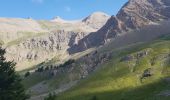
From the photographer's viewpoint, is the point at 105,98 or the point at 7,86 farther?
the point at 105,98

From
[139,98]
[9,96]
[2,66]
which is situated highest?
[2,66]

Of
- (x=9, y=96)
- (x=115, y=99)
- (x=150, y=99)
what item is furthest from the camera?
(x=115, y=99)

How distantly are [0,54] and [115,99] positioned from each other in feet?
483

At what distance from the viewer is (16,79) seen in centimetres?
4753

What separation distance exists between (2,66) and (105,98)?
153510 mm

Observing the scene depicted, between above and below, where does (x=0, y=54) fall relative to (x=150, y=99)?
above

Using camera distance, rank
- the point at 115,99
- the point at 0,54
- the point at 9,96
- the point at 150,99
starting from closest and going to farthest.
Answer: the point at 9,96, the point at 0,54, the point at 150,99, the point at 115,99

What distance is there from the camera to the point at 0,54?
4888 centimetres

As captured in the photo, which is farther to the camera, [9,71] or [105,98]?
[105,98]

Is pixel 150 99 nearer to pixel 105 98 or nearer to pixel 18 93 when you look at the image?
pixel 105 98

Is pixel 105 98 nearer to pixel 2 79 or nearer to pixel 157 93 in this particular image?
pixel 157 93

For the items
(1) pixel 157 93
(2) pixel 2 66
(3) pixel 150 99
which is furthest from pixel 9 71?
(1) pixel 157 93

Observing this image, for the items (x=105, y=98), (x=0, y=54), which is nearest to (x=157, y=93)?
(x=105, y=98)

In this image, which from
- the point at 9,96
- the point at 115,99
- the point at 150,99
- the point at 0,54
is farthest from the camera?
the point at 115,99
